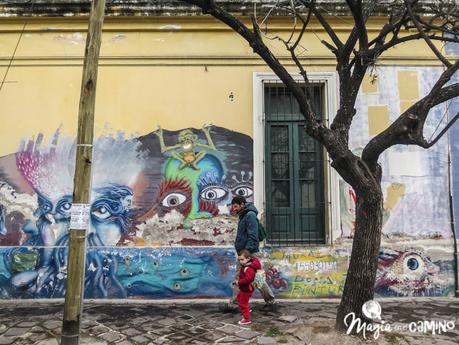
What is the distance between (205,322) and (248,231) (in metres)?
1.35

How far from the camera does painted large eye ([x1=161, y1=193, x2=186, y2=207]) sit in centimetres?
724

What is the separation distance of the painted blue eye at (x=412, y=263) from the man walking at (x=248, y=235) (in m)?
2.65

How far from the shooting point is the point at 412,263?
712 cm

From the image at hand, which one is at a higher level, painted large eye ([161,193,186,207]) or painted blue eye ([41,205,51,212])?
painted large eye ([161,193,186,207])

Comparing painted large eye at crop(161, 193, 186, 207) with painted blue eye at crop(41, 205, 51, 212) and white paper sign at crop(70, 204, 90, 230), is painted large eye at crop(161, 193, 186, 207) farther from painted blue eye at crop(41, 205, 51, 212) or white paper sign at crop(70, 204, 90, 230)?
white paper sign at crop(70, 204, 90, 230)

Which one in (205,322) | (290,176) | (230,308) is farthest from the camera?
(290,176)

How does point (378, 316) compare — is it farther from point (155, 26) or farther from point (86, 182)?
point (155, 26)

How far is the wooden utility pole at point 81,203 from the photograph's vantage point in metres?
4.37

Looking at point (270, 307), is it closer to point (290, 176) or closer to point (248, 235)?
point (248, 235)

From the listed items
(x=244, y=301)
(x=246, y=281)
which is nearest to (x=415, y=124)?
(x=246, y=281)

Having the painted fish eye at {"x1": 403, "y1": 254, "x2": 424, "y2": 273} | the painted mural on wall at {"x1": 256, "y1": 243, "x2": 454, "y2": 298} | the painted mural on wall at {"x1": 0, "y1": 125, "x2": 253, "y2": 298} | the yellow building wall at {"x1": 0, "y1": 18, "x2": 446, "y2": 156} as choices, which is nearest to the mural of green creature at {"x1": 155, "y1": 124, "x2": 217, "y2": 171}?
the painted mural on wall at {"x1": 0, "y1": 125, "x2": 253, "y2": 298}

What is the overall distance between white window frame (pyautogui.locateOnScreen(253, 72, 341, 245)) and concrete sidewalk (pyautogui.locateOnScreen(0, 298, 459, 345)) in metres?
1.38

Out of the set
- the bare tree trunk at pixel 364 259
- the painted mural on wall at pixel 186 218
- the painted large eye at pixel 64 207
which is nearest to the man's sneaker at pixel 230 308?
the painted mural on wall at pixel 186 218

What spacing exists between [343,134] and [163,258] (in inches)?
144
